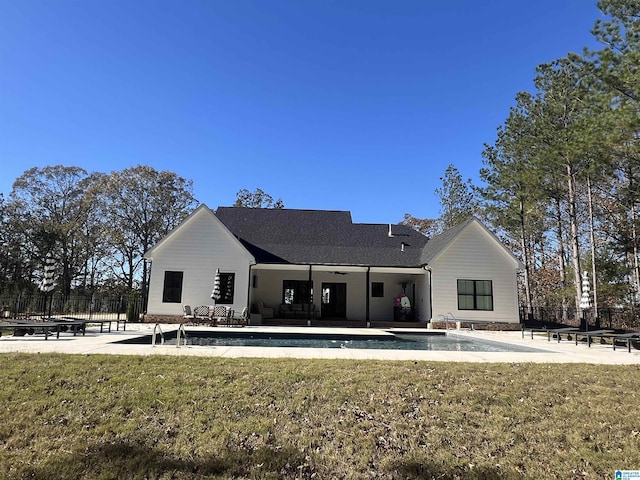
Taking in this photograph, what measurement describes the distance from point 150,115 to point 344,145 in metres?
11.9

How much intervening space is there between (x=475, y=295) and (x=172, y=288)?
1575 cm

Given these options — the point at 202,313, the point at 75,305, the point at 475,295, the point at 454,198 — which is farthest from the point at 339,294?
the point at 454,198

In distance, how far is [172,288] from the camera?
19.7 metres

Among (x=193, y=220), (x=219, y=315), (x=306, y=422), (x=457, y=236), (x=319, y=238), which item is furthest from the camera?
(x=319, y=238)

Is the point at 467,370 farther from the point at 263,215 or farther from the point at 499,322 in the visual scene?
the point at 263,215

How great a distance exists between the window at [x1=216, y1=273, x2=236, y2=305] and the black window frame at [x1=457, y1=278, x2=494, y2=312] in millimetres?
11790

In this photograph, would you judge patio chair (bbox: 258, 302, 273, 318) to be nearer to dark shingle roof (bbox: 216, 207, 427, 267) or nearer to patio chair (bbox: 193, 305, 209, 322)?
dark shingle roof (bbox: 216, 207, 427, 267)

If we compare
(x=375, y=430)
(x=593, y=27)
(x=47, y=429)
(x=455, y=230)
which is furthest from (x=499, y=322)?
(x=47, y=429)

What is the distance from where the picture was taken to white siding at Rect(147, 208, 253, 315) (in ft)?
64.0

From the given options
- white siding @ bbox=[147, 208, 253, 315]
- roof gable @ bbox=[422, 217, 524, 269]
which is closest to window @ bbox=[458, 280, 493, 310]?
roof gable @ bbox=[422, 217, 524, 269]

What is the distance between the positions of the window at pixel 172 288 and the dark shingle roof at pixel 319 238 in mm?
4046

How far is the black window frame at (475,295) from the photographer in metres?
20.1

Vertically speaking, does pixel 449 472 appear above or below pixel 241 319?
below

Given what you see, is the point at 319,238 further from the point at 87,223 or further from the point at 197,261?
the point at 87,223
